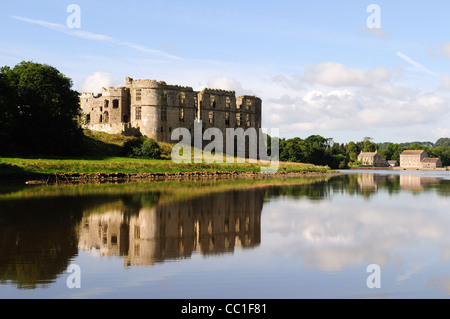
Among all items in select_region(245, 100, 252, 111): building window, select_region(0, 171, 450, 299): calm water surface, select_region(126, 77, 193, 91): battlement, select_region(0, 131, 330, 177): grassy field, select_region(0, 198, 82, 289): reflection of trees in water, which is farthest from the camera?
select_region(245, 100, 252, 111): building window

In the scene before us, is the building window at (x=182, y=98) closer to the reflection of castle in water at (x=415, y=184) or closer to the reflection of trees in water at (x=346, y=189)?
the reflection of trees in water at (x=346, y=189)

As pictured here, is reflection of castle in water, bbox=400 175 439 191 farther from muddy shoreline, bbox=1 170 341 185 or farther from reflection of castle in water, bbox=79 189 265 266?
reflection of castle in water, bbox=79 189 265 266

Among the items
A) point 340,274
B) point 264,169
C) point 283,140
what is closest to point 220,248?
point 340,274

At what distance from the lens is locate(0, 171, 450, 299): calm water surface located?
840 cm

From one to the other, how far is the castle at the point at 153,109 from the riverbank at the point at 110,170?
10.5m

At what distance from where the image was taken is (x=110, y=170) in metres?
41.8

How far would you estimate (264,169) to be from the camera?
5881 cm

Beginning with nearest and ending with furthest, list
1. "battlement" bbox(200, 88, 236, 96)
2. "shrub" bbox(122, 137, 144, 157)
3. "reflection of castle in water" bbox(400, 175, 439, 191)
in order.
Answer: "reflection of castle in water" bbox(400, 175, 439, 191)
"shrub" bbox(122, 137, 144, 157)
"battlement" bbox(200, 88, 236, 96)

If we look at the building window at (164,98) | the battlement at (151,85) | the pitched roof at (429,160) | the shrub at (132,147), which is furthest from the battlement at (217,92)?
the pitched roof at (429,160)

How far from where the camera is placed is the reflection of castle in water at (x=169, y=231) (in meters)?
11.5

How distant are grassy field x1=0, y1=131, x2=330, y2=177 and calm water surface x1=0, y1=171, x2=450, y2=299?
56.6 ft

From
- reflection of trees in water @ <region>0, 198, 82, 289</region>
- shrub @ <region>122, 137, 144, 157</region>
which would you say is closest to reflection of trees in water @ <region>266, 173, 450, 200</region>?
reflection of trees in water @ <region>0, 198, 82, 289</region>
